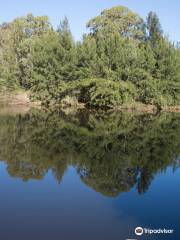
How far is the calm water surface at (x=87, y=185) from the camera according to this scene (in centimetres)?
1017

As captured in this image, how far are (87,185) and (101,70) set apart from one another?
36.5 meters

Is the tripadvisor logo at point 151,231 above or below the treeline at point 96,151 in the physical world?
below

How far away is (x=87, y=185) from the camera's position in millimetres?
14453

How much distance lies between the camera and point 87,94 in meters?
52.5

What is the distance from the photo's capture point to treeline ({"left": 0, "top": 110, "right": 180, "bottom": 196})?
15570 millimetres

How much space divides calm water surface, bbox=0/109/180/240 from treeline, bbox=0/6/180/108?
21.6 metres

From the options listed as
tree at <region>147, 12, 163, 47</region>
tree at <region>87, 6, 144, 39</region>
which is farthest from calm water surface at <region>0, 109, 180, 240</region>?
tree at <region>87, 6, 144, 39</region>

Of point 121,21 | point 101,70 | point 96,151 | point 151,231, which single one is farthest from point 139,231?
point 121,21

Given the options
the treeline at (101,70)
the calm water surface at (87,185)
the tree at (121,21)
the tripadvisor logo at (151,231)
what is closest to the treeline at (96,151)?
the calm water surface at (87,185)

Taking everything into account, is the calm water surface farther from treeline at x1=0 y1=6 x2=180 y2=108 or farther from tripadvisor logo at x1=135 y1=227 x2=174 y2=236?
treeline at x1=0 y1=6 x2=180 y2=108

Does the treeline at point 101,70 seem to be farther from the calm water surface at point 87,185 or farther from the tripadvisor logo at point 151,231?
the tripadvisor logo at point 151,231

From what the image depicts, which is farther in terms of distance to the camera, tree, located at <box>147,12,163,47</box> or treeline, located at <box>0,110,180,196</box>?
tree, located at <box>147,12,163,47</box>

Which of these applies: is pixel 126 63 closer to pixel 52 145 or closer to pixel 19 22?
pixel 19 22

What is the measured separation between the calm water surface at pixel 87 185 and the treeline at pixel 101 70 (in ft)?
70.8
